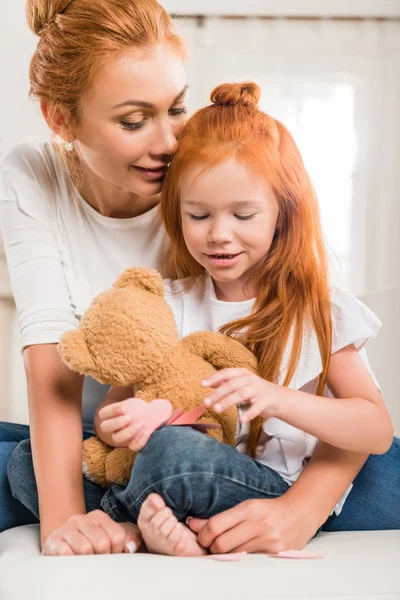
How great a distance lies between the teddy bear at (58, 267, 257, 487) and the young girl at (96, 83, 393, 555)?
5 centimetres

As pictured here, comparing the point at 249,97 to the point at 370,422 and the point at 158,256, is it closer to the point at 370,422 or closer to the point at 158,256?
the point at 158,256

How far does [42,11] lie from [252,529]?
3.19 feet

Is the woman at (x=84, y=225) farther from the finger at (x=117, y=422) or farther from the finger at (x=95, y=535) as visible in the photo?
the finger at (x=117, y=422)

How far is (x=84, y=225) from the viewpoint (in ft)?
5.16

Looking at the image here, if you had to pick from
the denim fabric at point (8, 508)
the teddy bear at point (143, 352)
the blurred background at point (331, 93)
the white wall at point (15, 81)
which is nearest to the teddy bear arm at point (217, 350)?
the teddy bear at point (143, 352)

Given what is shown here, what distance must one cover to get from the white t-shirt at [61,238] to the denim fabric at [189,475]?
0.40m

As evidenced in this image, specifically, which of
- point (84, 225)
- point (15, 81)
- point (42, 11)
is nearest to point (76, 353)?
point (84, 225)

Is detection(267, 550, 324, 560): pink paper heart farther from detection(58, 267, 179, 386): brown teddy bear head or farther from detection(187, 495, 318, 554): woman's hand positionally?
detection(58, 267, 179, 386): brown teddy bear head

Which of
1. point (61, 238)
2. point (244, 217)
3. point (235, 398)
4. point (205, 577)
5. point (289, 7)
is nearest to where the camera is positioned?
point (205, 577)

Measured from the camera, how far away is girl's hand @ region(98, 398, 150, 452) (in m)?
1.04

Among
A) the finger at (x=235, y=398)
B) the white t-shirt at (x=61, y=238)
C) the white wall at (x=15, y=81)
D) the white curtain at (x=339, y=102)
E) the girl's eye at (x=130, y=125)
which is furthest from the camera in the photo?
the white curtain at (x=339, y=102)

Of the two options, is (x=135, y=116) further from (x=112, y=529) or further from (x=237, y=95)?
(x=112, y=529)

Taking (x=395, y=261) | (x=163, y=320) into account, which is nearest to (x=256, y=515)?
(x=163, y=320)

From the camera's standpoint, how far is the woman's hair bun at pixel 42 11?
1402mm
